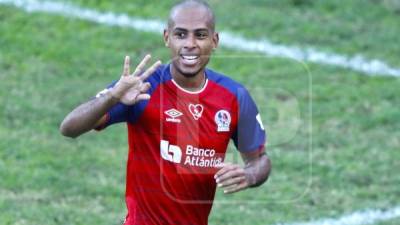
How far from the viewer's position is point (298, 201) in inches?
366

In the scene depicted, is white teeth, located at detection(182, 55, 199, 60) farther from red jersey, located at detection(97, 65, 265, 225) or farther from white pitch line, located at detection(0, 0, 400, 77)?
white pitch line, located at detection(0, 0, 400, 77)

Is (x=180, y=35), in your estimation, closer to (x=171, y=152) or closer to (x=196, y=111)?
(x=196, y=111)

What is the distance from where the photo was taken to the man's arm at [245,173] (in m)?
6.25

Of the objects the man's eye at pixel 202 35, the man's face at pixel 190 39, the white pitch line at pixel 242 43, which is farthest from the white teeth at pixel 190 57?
the white pitch line at pixel 242 43

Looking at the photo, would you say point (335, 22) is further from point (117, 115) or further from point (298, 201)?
point (117, 115)

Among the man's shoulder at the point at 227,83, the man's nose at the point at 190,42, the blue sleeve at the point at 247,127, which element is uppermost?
the man's nose at the point at 190,42

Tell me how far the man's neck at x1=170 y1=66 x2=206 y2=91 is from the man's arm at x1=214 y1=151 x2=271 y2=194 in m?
0.43

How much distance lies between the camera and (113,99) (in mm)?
6172

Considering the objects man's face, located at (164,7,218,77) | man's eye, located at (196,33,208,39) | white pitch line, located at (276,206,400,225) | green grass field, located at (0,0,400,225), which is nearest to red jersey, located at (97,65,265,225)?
man's face, located at (164,7,218,77)

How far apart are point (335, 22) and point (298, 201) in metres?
4.09

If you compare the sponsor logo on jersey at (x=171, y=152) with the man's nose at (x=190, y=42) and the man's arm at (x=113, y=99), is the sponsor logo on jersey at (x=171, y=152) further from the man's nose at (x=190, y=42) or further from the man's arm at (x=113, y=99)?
the man's nose at (x=190, y=42)

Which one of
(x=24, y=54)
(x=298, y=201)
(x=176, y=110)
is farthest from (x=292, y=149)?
(x=176, y=110)

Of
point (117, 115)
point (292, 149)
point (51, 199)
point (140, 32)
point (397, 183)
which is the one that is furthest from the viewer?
point (140, 32)

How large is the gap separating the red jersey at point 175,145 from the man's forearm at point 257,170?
0.17m
